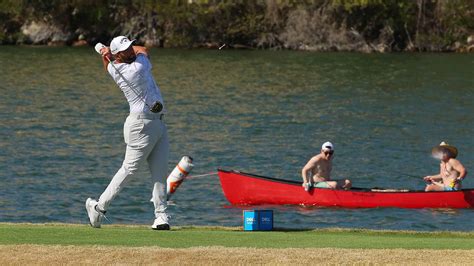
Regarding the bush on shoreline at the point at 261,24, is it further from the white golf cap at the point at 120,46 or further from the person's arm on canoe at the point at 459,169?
the white golf cap at the point at 120,46

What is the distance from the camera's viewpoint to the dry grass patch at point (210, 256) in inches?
449

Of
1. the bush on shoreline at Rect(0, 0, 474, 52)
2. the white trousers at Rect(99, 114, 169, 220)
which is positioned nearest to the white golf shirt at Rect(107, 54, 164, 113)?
the white trousers at Rect(99, 114, 169, 220)

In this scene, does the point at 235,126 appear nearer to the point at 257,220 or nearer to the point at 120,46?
the point at 257,220

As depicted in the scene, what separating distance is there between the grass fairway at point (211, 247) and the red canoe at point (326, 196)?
7.79 metres

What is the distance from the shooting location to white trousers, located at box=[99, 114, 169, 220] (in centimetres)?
1321

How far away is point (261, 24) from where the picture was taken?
6606 cm

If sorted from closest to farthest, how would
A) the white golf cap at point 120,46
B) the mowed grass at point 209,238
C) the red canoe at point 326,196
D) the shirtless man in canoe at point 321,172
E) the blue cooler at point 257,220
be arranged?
the mowed grass at point 209,238
the white golf cap at point 120,46
the blue cooler at point 257,220
the red canoe at point 326,196
the shirtless man in canoe at point 321,172

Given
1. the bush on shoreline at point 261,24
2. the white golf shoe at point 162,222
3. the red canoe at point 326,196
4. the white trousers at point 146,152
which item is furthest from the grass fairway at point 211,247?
the bush on shoreline at point 261,24

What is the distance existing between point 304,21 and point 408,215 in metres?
44.4

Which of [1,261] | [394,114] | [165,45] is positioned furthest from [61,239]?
[165,45]

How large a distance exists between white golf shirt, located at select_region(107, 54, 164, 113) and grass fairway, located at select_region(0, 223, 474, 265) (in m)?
1.43

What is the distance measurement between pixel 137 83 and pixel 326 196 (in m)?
9.32

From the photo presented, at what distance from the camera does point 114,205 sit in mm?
22094

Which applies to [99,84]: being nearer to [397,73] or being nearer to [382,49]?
[397,73]
